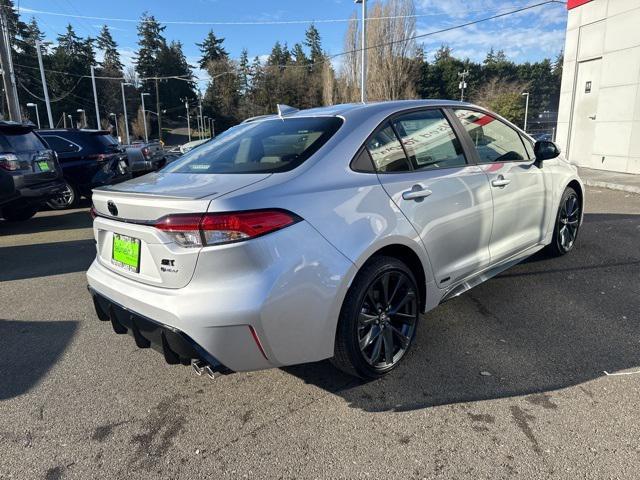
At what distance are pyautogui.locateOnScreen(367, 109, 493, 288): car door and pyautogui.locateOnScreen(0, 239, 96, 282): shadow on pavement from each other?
414 cm

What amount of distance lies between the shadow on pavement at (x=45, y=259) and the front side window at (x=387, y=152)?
4.10 meters

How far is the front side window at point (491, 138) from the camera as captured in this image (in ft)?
11.9

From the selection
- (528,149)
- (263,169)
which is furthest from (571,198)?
(263,169)

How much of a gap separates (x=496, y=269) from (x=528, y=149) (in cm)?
124

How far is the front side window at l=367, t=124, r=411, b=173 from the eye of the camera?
2838mm

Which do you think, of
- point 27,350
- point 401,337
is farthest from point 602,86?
point 27,350

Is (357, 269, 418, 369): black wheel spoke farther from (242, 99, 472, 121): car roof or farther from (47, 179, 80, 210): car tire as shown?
(47, 179, 80, 210): car tire

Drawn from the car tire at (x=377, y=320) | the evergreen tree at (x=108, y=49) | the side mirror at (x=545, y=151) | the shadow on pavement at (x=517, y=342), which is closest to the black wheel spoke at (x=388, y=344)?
the car tire at (x=377, y=320)

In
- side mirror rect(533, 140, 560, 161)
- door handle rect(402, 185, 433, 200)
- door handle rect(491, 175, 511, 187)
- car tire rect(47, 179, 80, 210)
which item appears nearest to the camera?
door handle rect(402, 185, 433, 200)

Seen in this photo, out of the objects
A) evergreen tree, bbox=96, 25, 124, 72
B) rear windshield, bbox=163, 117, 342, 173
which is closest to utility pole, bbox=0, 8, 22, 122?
rear windshield, bbox=163, 117, 342, 173

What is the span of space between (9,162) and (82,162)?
326 centimetres

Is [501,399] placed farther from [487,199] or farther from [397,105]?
[397,105]

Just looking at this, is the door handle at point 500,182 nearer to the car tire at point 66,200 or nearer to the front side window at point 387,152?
the front side window at point 387,152

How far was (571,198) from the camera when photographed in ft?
16.1
